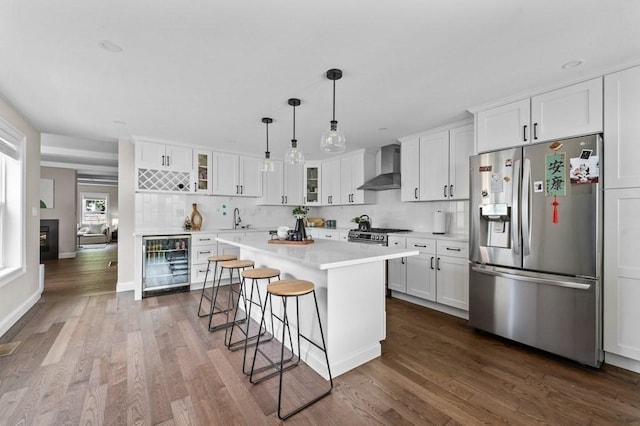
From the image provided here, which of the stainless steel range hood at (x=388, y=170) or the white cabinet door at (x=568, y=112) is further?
the stainless steel range hood at (x=388, y=170)

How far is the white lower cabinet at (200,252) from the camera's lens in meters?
4.52

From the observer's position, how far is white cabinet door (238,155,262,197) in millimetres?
5320

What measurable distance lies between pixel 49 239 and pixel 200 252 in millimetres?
5584

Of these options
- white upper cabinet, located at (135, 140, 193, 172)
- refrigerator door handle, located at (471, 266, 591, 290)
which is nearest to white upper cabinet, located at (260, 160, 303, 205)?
white upper cabinet, located at (135, 140, 193, 172)

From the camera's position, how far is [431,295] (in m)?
3.61

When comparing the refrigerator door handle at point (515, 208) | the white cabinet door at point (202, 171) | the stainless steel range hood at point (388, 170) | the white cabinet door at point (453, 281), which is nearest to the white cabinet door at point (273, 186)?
the white cabinet door at point (202, 171)

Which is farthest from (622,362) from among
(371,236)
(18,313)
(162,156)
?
(18,313)

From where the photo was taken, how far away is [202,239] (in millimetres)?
4609

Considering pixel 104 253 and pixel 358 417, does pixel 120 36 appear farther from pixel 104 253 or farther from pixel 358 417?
pixel 104 253

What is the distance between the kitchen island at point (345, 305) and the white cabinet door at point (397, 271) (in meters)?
1.51

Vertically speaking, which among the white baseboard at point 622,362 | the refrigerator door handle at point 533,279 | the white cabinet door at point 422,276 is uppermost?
the refrigerator door handle at point 533,279

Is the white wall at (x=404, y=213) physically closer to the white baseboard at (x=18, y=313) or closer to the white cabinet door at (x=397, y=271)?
the white cabinet door at (x=397, y=271)

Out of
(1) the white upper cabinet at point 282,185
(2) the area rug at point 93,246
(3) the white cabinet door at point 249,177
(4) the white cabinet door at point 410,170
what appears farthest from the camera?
(2) the area rug at point 93,246

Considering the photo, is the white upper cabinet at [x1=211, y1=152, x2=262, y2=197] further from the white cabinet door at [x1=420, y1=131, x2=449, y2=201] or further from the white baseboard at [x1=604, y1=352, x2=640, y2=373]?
the white baseboard at [x1=604, y1=352, x2=640, y2=373]
